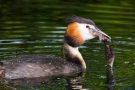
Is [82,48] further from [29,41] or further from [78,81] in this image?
[78,81]

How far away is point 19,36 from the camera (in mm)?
14562

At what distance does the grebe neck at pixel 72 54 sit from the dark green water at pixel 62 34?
0.79ft

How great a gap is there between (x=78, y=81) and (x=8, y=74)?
4.07 ft

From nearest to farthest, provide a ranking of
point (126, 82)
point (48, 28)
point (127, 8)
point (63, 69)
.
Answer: point (126, 82) < point (63, 69) < point (48, 28) < point (127, 8)

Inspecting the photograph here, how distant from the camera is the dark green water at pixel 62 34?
38.4 ft

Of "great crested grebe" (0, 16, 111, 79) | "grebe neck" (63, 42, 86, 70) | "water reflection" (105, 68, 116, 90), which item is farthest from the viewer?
"grebe neck" (63, 42, 86, 70)

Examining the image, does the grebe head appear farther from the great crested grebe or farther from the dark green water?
the dark green water

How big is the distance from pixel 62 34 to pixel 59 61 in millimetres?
2626

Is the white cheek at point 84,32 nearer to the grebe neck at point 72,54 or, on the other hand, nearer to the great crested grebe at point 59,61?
the great crested grebe at point 59,61

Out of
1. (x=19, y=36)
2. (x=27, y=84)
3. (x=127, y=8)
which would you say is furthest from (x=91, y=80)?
(x=127, y=8)

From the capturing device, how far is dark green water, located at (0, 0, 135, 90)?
461 inches

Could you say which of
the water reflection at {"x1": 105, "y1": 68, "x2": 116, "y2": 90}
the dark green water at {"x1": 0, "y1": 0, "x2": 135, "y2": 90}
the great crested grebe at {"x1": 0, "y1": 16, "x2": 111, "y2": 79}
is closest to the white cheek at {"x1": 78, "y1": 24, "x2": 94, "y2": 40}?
the great crested grebe at {"x1": 0, "y1": 16, "x2": 111, "y2": 79}

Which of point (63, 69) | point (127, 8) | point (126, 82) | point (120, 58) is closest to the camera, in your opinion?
point (126, 82)

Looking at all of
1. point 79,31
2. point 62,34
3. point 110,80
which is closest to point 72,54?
point 79,31
